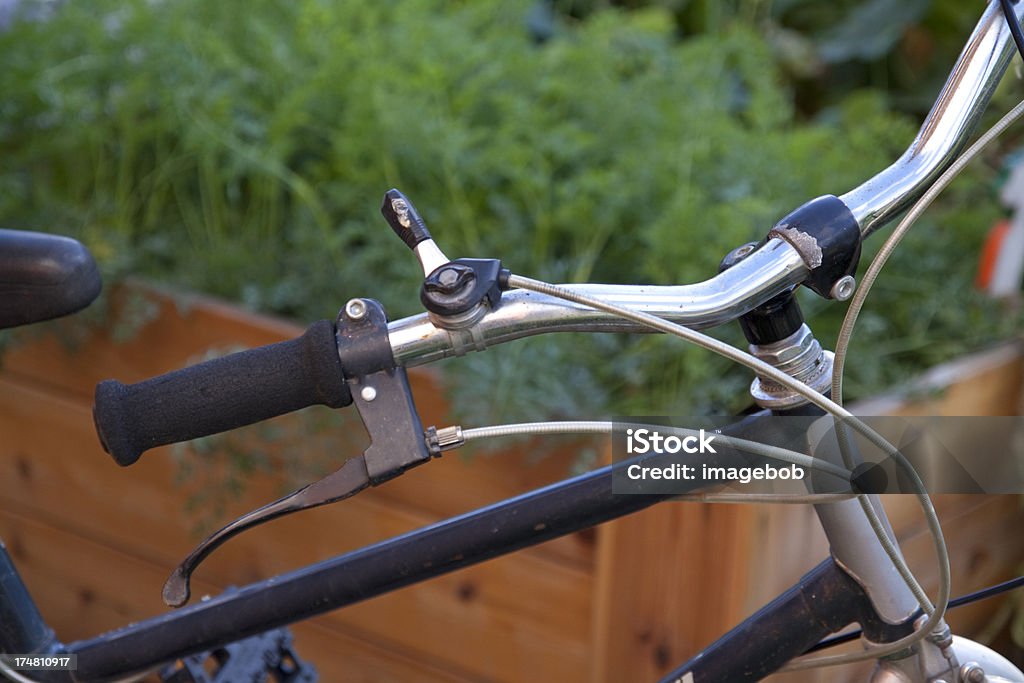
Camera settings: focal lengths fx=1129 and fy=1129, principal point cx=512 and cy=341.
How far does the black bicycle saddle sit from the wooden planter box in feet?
1.92

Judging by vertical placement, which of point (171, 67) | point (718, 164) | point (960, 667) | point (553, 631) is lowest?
point (960, 667)

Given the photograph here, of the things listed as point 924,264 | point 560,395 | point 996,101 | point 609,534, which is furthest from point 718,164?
point 996,101

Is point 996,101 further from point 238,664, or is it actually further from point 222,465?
point 238,664

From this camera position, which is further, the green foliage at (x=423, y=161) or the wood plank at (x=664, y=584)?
the green foliage at (x=423, y=161)

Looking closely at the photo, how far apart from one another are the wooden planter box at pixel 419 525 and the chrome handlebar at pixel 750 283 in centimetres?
57

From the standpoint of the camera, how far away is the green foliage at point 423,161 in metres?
1.46

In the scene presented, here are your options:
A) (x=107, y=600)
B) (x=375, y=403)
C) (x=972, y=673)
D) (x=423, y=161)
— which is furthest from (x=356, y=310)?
(x=107, y=600)

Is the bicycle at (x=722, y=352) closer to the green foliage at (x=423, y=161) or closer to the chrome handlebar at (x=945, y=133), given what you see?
the chrome handlebar at (x=945, y=133)

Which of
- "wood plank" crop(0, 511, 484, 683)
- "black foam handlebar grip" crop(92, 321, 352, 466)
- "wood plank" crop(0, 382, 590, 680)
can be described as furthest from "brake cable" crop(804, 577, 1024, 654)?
"wood plank" crop(0, 511, 484, 683)

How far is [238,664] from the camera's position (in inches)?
37.5

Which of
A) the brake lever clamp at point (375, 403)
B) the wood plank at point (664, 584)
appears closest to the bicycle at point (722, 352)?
the brake lever clamp at point (375, 403)

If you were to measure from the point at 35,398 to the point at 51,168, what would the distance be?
37 centimetres

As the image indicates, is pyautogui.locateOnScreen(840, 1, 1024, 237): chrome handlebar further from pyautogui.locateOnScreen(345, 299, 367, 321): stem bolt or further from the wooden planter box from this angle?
the wooden planter box

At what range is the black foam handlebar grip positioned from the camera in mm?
614
